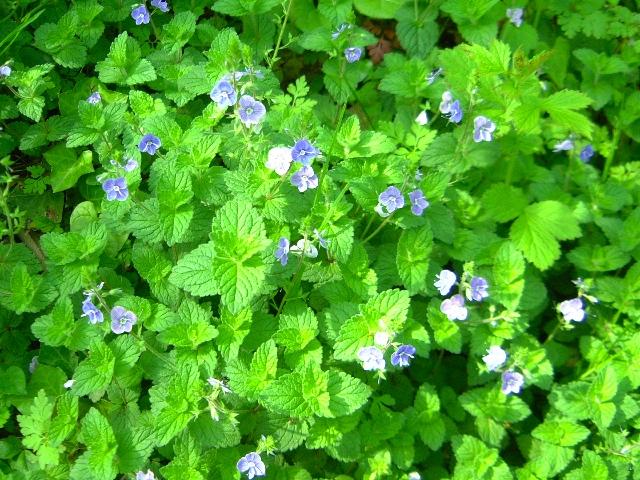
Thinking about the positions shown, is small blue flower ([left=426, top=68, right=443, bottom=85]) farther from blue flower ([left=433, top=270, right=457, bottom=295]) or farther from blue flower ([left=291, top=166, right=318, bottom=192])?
blue flower ([left=291, top=166, right=318, bottom=192])

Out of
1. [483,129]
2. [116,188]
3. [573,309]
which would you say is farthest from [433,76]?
[116,188]

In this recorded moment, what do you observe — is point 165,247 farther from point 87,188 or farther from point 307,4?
point 307,4

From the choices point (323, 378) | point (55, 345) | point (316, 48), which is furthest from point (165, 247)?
point (316, 48)

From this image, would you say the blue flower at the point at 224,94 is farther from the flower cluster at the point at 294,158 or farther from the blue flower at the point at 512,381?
the blue flower at the point at 512,381

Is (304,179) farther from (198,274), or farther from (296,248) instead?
(198,274)

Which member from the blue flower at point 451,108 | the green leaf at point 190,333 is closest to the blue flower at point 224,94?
the green leaf at point 190,333

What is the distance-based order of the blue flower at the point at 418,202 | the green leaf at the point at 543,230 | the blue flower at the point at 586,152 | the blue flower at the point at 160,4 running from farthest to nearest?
the blue flower at the point at 586,152, the blue flower at the point at 160,4, the green leaf at the point at 543,230, the blue flower at the point at 418,202
